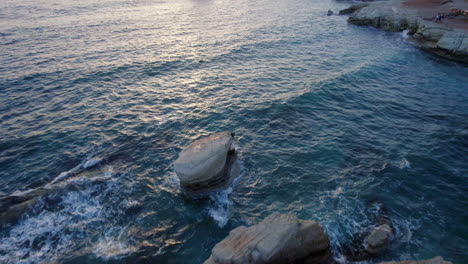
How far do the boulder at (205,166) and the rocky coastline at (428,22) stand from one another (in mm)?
38515

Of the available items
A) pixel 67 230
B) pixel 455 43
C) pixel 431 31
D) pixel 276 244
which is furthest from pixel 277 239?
pixel 431 31

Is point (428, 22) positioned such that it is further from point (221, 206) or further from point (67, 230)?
point (67, 230)

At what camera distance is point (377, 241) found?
12.5 m

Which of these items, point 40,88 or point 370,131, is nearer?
point 370,131

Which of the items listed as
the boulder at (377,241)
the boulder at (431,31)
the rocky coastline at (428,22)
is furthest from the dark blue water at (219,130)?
the boulder at (431,31)

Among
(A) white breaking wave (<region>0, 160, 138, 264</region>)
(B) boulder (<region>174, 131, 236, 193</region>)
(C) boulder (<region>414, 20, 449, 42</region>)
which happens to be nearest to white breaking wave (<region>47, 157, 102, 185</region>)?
(A) white breaking wave (<region>0, 160, 138, 264</region>)

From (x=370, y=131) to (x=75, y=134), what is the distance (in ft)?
84.2

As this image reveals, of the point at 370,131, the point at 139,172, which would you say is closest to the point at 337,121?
the point at 370,131

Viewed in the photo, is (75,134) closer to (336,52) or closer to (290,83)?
(290,83)

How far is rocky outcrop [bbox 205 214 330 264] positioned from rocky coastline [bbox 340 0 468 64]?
129 ft

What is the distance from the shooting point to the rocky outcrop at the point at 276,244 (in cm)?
1016

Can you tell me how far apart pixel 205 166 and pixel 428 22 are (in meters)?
50.3

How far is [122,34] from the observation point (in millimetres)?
47969

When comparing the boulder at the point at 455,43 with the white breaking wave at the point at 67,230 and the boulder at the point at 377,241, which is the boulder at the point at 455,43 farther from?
the white breaking wave at the point at 67,230
